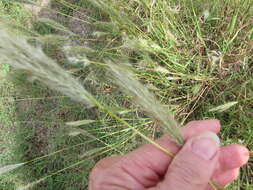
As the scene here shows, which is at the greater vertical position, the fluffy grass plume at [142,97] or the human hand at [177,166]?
the fluffy grass plume at [142,97]

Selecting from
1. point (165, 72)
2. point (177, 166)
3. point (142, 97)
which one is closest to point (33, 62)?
point (142, 97)

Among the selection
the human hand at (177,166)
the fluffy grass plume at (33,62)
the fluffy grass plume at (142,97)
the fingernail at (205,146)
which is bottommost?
the human hand at (177,166)

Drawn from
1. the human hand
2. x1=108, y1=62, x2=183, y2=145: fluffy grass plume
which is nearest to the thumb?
the human hand

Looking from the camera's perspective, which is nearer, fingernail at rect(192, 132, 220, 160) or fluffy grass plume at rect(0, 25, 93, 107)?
fluffy grass plume at rect(0, 25, 93, 107)

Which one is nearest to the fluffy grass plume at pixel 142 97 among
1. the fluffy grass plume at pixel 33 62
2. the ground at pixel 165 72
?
the fluffy grass plume at pixel 33 62

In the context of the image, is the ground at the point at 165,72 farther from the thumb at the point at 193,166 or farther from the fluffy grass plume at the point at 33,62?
the fluffy grass plume at the point at 33,62

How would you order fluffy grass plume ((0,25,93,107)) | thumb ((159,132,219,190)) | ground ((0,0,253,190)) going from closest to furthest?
fluffy grass plume ((0,25,93,107)) < thumb ((159,132,219,190)) < ground ((0,0,253,190))

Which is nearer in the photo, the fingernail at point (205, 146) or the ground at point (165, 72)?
the fingernail at point (205, 146)

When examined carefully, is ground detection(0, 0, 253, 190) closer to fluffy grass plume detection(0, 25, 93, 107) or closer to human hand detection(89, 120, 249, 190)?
human hand detection(89, 120, 249, 190)

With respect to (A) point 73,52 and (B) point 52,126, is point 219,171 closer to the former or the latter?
(A) point 73,52
